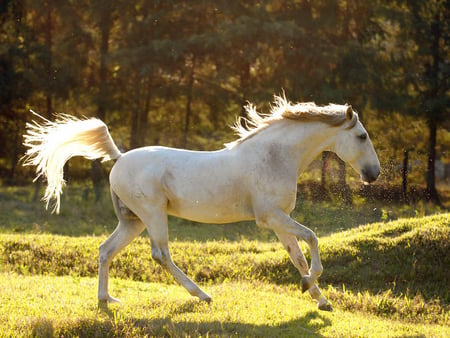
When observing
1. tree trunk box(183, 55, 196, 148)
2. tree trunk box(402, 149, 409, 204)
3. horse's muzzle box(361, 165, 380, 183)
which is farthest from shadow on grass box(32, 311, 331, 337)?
tree trunk box(183, 55, 196, 148)

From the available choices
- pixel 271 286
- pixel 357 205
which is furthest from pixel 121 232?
pixel 357 205

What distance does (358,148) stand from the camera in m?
6.98

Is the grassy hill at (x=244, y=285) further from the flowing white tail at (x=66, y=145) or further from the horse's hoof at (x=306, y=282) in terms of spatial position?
the flowing white tail at (x=66, y=145)

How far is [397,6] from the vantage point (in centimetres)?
2042

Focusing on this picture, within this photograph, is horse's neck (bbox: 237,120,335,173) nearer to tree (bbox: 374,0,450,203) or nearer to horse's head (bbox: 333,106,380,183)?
horse's head (bbox: 333,106,380,183)

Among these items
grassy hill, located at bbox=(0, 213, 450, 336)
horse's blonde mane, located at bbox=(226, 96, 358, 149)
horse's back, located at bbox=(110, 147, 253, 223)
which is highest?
horse's blonde mane, located at bbox=(226, 96, 358, 149)

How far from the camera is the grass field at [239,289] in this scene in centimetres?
613

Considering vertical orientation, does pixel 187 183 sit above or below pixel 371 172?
below

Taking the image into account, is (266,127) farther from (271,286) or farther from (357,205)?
(357,205)

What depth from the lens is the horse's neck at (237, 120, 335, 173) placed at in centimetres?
705

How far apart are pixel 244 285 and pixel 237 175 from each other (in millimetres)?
2419

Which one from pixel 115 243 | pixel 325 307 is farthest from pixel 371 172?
pixel 115 243

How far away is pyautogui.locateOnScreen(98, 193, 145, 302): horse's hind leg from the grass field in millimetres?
231

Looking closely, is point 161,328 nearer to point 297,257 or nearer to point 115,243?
point 115,243
